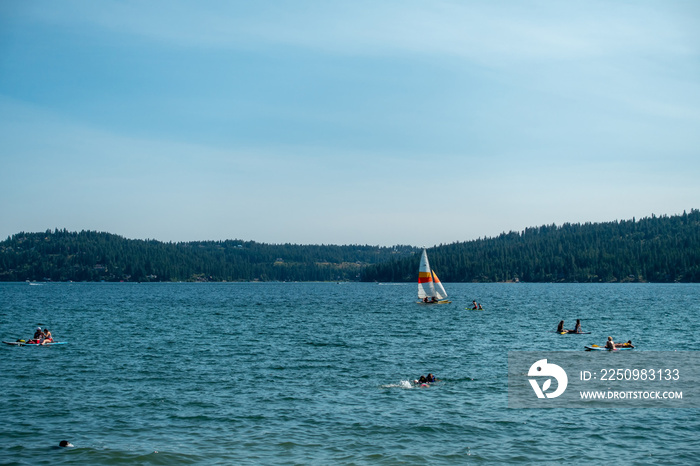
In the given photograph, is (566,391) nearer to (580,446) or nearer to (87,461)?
(580,446)

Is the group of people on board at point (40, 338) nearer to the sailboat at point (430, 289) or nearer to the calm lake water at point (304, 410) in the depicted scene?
the calm lake water at point (304, 410)

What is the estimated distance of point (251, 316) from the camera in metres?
110

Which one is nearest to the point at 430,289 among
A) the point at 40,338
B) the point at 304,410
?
the point at 40,338

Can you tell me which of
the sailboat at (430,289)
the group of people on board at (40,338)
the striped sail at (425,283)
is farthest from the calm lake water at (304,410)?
the sailboat at (430,289)

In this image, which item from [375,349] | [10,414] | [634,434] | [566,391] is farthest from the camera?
[375,349]

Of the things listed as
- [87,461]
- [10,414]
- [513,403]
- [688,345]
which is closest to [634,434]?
[513,403]

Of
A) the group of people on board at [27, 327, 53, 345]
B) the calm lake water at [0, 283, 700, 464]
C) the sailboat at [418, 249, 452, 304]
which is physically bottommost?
the calm lake water at [0, 283, 700, 464]

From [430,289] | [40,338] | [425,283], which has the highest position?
[425,283]

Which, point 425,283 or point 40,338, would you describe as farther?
point 425,283

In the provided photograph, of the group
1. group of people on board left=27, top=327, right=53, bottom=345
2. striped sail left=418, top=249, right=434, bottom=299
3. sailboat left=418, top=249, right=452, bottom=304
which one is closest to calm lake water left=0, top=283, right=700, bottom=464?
group of people on board left=27, top=327, right=53, bottom=345

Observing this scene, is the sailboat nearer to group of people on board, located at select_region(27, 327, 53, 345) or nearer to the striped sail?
the striped sail

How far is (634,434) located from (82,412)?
98.1 feet

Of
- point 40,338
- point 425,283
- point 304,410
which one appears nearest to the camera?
point 304,410

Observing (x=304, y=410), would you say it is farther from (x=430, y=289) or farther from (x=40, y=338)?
(x=430, y=289)
